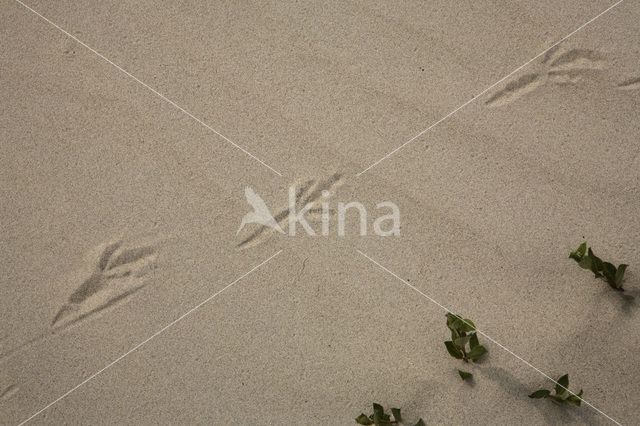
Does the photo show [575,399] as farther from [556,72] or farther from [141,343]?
[141,343]

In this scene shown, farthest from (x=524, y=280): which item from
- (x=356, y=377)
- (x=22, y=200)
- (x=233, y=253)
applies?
(x=22, y=200)

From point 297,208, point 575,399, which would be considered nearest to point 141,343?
point 297,208

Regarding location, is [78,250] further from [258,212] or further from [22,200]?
[258,212]

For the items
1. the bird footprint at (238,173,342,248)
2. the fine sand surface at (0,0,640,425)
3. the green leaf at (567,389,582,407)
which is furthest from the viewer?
the bird footprint at (238,173,342,248)

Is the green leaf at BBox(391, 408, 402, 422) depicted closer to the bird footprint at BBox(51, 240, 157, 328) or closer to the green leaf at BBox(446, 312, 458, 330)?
the green leaf at BBox(446, 312, 458, 330)

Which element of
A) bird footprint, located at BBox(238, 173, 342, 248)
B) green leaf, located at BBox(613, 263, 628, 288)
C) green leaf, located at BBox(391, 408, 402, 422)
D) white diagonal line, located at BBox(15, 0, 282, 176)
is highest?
white diagonal line, located at BBox(15, 0, 282, 176)

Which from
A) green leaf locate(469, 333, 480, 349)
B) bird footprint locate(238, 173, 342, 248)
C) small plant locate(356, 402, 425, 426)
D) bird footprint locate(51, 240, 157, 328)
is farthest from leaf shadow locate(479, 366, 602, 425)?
bird footprint locate(51, 240, 157, 328)

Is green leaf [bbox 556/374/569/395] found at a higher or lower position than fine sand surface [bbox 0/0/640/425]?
lower
